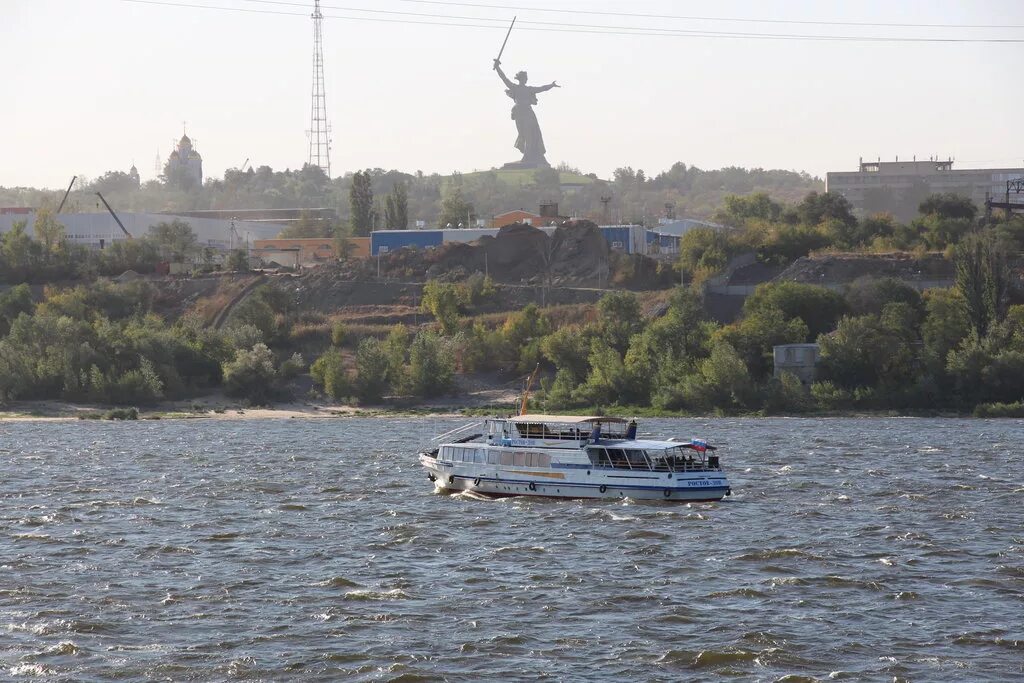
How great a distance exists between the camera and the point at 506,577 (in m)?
42.4

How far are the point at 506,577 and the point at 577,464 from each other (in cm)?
1749

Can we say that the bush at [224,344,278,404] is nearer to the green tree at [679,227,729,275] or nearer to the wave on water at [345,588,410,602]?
the green tree at [679,227,729,275]

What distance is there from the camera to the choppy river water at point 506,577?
33.1m

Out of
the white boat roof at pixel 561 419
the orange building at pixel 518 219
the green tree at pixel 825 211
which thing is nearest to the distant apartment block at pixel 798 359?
the white boat roof at pixel 561 419

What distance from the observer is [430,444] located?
8356 cm

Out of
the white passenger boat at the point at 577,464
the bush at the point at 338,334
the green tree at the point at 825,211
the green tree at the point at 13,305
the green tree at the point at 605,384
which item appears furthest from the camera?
the green tree at the point at 825,211

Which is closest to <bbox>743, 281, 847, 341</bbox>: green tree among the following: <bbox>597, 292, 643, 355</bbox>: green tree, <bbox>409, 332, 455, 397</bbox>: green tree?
<bbox>597, 292, 643, 355</bbox>: green tree

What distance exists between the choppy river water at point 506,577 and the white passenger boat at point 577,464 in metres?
0.98

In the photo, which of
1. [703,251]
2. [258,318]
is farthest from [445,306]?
[703,251]

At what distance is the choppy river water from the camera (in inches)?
1304

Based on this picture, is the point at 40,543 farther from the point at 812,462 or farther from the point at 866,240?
the point at 866,240

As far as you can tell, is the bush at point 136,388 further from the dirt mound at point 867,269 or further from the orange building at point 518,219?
the orange building at point 518,219

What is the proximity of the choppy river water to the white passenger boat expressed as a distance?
98 cm

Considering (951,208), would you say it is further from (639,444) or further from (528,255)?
(639,444)
